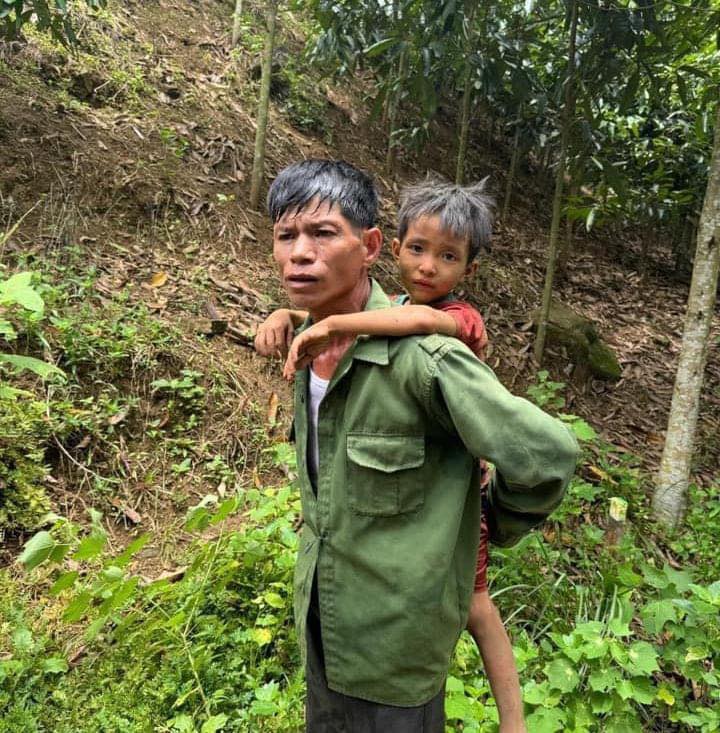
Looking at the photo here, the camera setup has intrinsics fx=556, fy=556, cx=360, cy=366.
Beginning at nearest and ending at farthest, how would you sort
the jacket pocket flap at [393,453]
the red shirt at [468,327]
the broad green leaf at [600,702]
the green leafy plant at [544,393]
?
the jacket pocket flap at [393,453], the red shirt at [468,327], the broad green leaf at [600,702], the green leafy plant at [544,393]

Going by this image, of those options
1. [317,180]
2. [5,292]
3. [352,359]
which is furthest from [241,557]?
[317,180]

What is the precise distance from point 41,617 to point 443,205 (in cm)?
243

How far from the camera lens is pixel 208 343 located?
419 cm

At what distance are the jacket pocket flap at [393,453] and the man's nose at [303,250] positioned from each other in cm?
41

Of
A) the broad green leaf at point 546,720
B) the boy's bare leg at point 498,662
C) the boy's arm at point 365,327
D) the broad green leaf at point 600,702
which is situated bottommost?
the broad green leaf at point 546,720

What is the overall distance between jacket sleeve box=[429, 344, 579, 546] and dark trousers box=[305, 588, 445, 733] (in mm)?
587

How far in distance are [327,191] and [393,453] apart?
60 centimetres

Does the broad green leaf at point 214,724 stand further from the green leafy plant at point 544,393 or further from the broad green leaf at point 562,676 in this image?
the green leafy plant at point 544,393

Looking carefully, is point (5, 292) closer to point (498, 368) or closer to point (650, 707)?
point (650, 707)

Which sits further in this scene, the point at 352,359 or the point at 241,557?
the point at 241,557

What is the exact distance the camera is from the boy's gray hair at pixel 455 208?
1.68 m

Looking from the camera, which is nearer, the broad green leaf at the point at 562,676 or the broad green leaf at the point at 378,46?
the broad green leaf at the point at 562,676

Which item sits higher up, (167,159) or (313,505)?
(167,159)

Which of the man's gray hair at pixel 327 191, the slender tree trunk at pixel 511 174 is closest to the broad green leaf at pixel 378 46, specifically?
the man's gray hair at pixel 327 191
